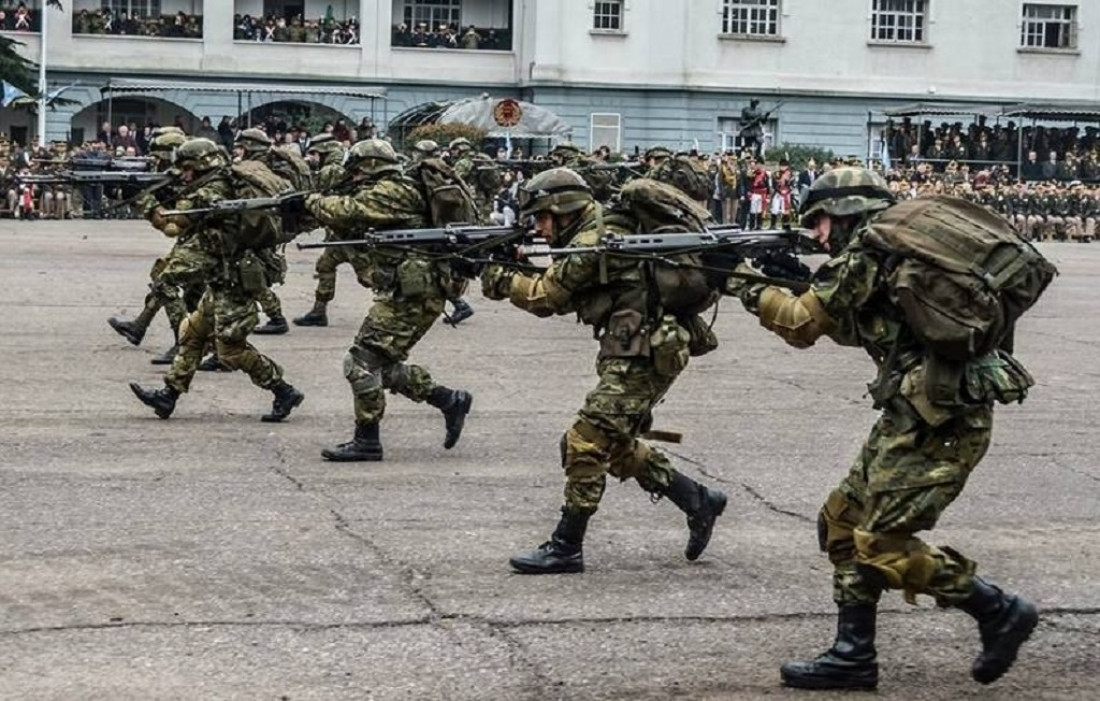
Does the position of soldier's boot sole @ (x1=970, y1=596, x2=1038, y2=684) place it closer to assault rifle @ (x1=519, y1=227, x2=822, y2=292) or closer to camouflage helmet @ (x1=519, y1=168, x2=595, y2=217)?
assault rifle @ (x1=519, y1=227, x2=822, y2=292)

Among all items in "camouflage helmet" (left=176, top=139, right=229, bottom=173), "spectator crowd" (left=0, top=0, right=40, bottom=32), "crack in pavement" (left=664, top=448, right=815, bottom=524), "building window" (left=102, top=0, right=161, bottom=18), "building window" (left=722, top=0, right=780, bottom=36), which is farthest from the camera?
"building window" (left=722, top=0, right=780, bottom=36)

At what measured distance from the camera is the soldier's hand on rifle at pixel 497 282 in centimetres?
831

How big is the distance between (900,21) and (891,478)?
4779 cm

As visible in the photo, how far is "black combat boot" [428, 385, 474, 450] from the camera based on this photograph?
35.6 feet

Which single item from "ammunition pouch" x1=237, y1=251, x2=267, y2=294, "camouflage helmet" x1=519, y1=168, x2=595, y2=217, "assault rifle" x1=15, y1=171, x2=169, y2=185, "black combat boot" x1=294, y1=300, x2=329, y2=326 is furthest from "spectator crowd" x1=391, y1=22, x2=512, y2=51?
"camouflage helmet" x1=519, y1=168, x2=595, y2=217

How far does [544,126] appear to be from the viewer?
143 ft

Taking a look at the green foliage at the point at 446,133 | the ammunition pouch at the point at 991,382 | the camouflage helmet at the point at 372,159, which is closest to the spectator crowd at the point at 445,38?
the green foliage at the point at 446,133

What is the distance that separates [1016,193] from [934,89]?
1245cm

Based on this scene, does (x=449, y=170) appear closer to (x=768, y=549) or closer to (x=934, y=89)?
(x=768, y=549)

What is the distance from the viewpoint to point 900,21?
52344 millimetres

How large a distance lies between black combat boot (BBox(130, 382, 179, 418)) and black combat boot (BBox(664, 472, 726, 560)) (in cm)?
461

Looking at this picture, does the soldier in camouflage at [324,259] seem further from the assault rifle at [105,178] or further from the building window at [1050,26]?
the building window at [1050,26]

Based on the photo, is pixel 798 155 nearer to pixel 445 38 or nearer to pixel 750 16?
pixel 750 16

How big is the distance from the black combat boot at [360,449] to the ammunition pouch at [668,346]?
3.06 m
